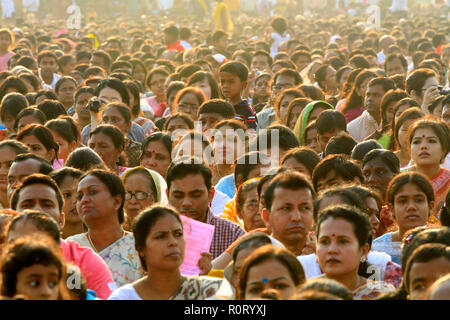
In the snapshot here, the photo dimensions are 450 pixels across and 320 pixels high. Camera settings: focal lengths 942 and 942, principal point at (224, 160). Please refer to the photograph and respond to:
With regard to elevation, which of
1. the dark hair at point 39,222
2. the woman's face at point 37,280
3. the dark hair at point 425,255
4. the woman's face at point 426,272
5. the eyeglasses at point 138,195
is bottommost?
Result: the woman's face at point 37,280

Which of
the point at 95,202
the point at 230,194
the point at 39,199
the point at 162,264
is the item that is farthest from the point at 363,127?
the point at 162,264

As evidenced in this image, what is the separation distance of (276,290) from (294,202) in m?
1.28

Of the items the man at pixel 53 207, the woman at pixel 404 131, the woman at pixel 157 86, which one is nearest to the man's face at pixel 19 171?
the man at pixel 53 207

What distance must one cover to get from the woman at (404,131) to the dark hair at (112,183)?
107 inches

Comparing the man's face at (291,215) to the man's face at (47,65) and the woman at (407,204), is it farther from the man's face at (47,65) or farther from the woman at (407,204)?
the man's face at (47,65)

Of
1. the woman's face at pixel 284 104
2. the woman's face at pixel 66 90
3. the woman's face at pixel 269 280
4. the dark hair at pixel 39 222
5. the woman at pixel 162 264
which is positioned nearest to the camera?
the woman's face at pixel 269 280

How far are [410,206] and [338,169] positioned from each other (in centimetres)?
62

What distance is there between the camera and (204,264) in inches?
197

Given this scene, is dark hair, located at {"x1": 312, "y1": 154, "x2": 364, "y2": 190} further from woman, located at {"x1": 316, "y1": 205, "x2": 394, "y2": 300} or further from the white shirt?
the white shirt

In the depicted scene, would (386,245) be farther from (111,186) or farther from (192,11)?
(192,11)

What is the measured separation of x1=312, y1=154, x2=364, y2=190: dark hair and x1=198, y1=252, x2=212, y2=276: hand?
4.33 feet

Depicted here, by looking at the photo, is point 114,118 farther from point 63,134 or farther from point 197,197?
point 197,197

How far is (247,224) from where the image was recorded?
6.00 metres

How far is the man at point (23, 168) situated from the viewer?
6.08m
